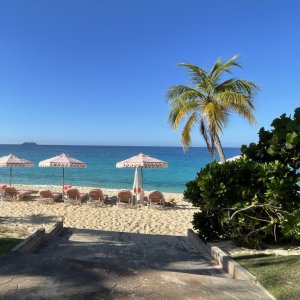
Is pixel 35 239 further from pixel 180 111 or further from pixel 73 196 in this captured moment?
pixel 73 196

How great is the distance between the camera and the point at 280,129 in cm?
643

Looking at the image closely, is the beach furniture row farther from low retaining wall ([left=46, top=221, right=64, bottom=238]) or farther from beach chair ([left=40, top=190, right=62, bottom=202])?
low retaining wall ([left=46, top=221, right=64, bottom=238])

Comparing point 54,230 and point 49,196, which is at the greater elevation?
point 54,230

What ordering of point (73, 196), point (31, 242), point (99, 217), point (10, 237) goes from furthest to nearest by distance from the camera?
point (73, 196), point (99, 217), point (10, 237), point (31, 242)

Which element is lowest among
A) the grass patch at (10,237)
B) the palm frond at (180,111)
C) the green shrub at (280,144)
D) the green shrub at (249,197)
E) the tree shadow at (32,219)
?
the tree shadow at (32,219)

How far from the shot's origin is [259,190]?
6.48 m

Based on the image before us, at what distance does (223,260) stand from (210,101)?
7235mm

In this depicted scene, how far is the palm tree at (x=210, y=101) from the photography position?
446 inches

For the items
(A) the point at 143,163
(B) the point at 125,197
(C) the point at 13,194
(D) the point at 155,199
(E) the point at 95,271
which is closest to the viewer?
(E) the point at 95,271

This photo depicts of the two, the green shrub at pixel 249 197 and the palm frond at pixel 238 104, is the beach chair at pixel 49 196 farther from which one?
the green shrub at pixel 249 197

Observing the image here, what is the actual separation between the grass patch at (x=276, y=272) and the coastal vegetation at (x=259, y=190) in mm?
623

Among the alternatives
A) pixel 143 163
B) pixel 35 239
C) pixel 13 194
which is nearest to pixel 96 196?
pixel 143 163

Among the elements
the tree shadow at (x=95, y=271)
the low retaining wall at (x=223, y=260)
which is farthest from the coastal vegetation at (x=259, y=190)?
the tree shadow at (x=95, y=271)

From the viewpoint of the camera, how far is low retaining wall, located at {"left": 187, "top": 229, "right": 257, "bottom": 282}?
4823 millimetres
